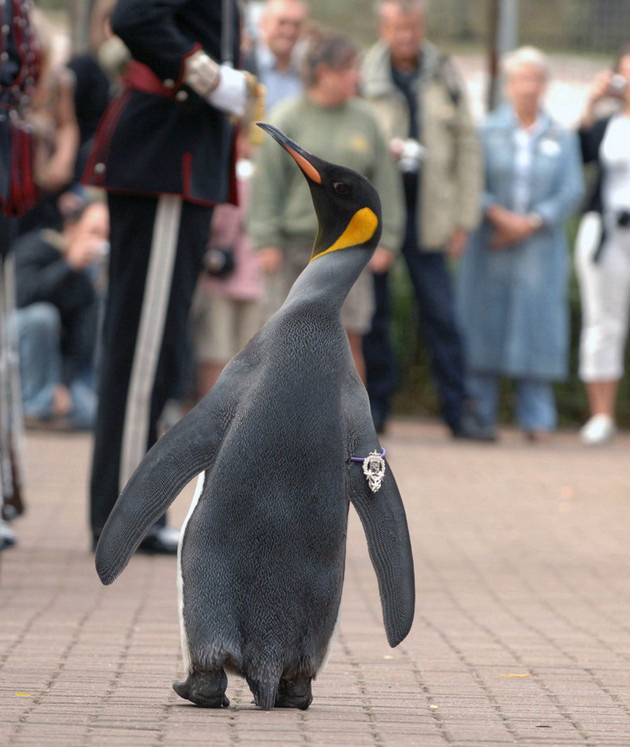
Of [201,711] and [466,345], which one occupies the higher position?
[201,711]

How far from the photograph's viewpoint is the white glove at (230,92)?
6.17 meters

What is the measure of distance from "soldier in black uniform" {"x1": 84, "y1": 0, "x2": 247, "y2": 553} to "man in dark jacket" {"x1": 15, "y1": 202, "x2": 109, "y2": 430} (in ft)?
14.4

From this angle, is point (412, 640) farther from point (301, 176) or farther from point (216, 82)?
point (301, 176)

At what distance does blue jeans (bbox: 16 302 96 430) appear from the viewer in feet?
35.8

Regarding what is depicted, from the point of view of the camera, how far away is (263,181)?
1031 centimetres

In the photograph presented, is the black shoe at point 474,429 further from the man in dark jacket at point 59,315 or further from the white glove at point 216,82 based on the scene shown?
the white glove at point 216,82

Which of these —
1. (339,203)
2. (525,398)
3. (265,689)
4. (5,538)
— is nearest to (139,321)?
(5,538)

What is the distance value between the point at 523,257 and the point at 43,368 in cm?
327

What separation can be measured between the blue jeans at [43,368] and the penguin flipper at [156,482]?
23.2 ft

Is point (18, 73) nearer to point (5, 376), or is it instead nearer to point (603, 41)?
point (5, 376)

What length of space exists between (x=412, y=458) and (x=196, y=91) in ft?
15.1

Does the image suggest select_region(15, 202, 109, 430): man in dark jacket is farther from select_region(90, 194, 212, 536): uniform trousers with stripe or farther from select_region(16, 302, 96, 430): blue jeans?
select_region(90, 194, 212, 536): uniform trousers with stripe

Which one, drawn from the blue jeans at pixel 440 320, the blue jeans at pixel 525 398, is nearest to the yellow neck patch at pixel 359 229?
the blue jeans at pixel 440 320

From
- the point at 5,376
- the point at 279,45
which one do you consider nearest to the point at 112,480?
the point at 5,376
